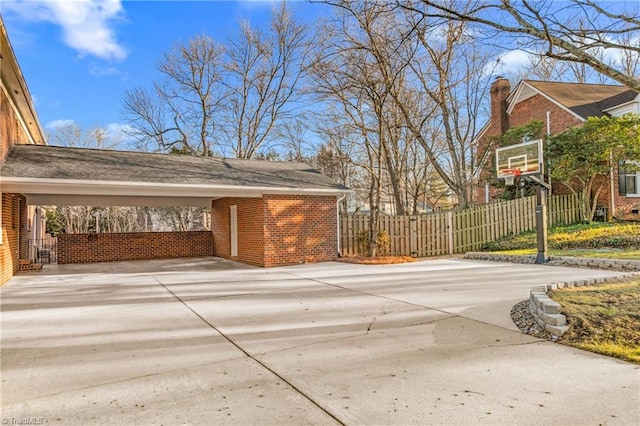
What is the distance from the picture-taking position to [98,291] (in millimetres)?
8008

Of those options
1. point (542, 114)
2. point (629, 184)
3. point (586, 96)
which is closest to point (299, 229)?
point (629, 184)

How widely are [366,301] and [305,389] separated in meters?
3.45

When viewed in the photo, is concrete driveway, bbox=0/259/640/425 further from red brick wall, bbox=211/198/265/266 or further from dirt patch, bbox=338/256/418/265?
red brick wall, bbox=211/198/265/266

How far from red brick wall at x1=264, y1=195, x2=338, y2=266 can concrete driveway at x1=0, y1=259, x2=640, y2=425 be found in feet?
15.3

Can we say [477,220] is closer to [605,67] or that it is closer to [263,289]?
[263,289]

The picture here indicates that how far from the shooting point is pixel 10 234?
10008mm

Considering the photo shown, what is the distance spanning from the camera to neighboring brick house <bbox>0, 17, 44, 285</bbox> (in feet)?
28.5

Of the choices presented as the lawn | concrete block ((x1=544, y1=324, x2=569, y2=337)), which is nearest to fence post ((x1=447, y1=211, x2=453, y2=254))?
the lawn

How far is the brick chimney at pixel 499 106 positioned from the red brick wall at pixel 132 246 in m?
14.9

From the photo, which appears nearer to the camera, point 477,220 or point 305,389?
point 305,389

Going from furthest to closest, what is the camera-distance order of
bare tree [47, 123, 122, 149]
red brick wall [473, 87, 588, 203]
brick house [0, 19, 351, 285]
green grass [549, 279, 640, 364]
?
1. bare tree [47, 123, 122, 149]
2. red brick wall [473, 87, 588, 203]
3. brick house [0, 19, 351, 285]
4. green grass [549, 279, 640, 364]

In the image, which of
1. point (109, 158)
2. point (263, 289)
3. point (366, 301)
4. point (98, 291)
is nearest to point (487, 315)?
point (366, 301)

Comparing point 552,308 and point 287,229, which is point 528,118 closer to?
point 287,229

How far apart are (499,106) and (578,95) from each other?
11.0ft
